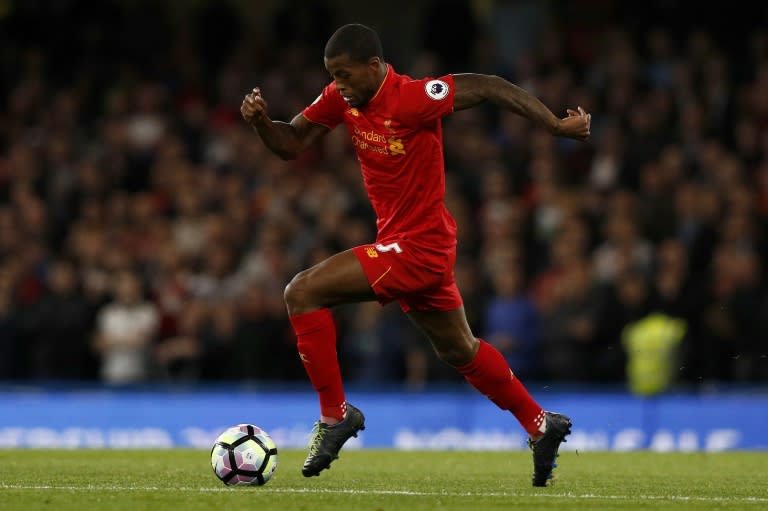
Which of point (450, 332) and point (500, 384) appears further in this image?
point (500, 384)

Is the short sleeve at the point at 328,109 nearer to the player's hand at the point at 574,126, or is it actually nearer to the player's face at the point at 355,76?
the player's face at the point at 355,76

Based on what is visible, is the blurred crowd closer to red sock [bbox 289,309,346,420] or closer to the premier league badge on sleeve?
red sock [bbox 289,309,346,420]

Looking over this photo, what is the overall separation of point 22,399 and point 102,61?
7.53 meters

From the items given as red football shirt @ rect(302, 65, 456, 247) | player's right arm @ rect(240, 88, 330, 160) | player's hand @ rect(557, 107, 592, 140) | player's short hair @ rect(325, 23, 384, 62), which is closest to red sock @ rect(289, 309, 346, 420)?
red football shirt @ rect(302, 65, 456, 247)

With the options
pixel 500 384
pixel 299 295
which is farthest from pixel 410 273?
pixel 500 384

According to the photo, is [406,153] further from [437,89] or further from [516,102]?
[516,102]

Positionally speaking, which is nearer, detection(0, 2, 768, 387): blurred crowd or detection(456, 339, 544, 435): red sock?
detection(456, 339, 544, 435): red sock

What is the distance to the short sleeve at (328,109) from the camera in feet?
25.6

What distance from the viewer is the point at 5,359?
16.1 m

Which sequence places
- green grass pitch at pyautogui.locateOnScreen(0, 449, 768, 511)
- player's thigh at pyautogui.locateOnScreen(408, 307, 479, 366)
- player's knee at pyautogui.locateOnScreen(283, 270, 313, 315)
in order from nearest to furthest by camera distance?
green grass pitch at pyautogui.locateOnScreen(0, 449, 768, 511) < player's knee at pyautogui.locateOnScreen(283, 270, 313, 315) < player's thigh at pyautogui.locateOnScreen(408, 307, 479, 366)

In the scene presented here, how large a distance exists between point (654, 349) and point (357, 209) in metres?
4.31

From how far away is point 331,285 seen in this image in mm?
7395

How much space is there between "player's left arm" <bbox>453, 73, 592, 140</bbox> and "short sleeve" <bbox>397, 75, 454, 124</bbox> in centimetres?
5

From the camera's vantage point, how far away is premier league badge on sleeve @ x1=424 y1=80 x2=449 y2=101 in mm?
7457
